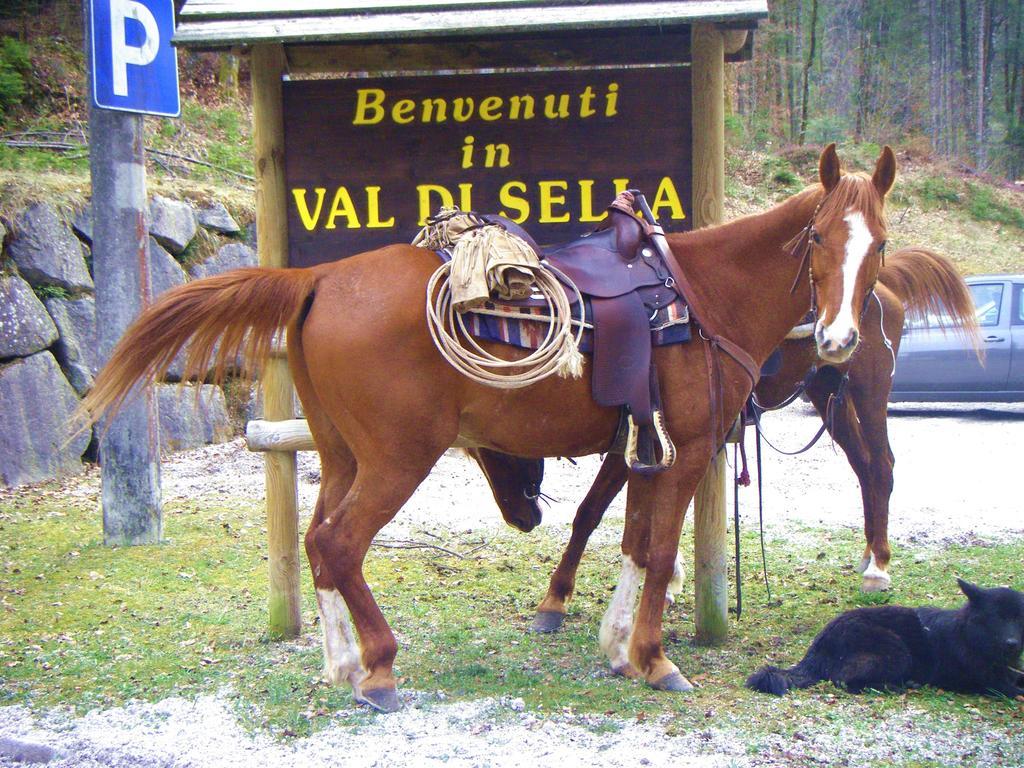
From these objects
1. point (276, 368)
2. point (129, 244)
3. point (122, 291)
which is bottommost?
point (276, 368)

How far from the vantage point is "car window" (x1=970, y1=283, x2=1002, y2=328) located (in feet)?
41.2

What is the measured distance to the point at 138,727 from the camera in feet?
→ 12.2

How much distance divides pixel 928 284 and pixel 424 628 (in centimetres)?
371

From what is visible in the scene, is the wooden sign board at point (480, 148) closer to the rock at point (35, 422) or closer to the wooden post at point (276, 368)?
the wooden post at point (276, 368)

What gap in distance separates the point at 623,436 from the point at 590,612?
5.22 ft

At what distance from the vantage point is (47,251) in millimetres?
8930

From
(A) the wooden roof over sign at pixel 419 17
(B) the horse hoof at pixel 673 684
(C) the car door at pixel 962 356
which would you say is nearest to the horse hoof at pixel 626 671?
(B) the horse hoof at pixel 673 684

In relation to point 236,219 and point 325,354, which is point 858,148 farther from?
point 325,354

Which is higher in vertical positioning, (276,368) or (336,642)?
(276,368)

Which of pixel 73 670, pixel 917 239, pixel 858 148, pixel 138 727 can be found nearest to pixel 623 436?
pixel 138 727

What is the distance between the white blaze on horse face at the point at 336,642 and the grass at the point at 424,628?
77 millimetres

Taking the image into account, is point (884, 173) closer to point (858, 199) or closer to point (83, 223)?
point (858, 199)

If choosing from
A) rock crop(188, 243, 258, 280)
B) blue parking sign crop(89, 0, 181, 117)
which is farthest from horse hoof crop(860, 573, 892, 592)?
rock crop(188, 243, 258, 280)

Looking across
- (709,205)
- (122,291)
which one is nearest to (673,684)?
(709,205)
